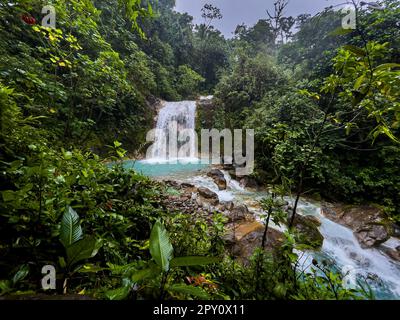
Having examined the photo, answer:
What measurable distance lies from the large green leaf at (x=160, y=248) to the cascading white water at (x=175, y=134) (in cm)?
1004

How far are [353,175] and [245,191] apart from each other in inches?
139

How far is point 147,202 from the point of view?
2.07 m

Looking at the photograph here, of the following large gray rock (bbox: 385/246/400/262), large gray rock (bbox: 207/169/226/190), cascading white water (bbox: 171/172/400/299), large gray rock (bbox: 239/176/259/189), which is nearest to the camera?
cascading white water (bbox: 171/172/400/299)

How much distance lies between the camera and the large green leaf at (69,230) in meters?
0.91

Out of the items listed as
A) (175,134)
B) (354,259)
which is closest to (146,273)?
(354,259)

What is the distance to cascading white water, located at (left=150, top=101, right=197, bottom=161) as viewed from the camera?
11.4 meters

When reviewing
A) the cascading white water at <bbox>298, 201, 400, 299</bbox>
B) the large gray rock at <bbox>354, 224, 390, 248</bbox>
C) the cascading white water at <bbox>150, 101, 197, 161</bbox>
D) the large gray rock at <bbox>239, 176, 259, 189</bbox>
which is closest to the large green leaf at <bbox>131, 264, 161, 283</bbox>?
the cascading white water at <bbox>298, 201, 400, 299</bbox>

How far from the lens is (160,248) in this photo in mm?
828

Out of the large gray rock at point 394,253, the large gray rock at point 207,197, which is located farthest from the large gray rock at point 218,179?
the large gray rock at point 394,253

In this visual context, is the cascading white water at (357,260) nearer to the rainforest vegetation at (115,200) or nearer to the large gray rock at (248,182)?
the rainforest vegetation at (115,200)

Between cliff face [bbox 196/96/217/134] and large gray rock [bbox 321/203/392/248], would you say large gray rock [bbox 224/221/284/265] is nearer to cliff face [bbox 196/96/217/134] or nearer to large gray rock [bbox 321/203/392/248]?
large gray rock [bbox 321/203/392/248]

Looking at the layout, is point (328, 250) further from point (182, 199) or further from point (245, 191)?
point (182, 199)

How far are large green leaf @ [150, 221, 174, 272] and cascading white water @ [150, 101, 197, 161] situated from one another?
32.9 ft

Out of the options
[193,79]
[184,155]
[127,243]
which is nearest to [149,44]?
[193,79]
